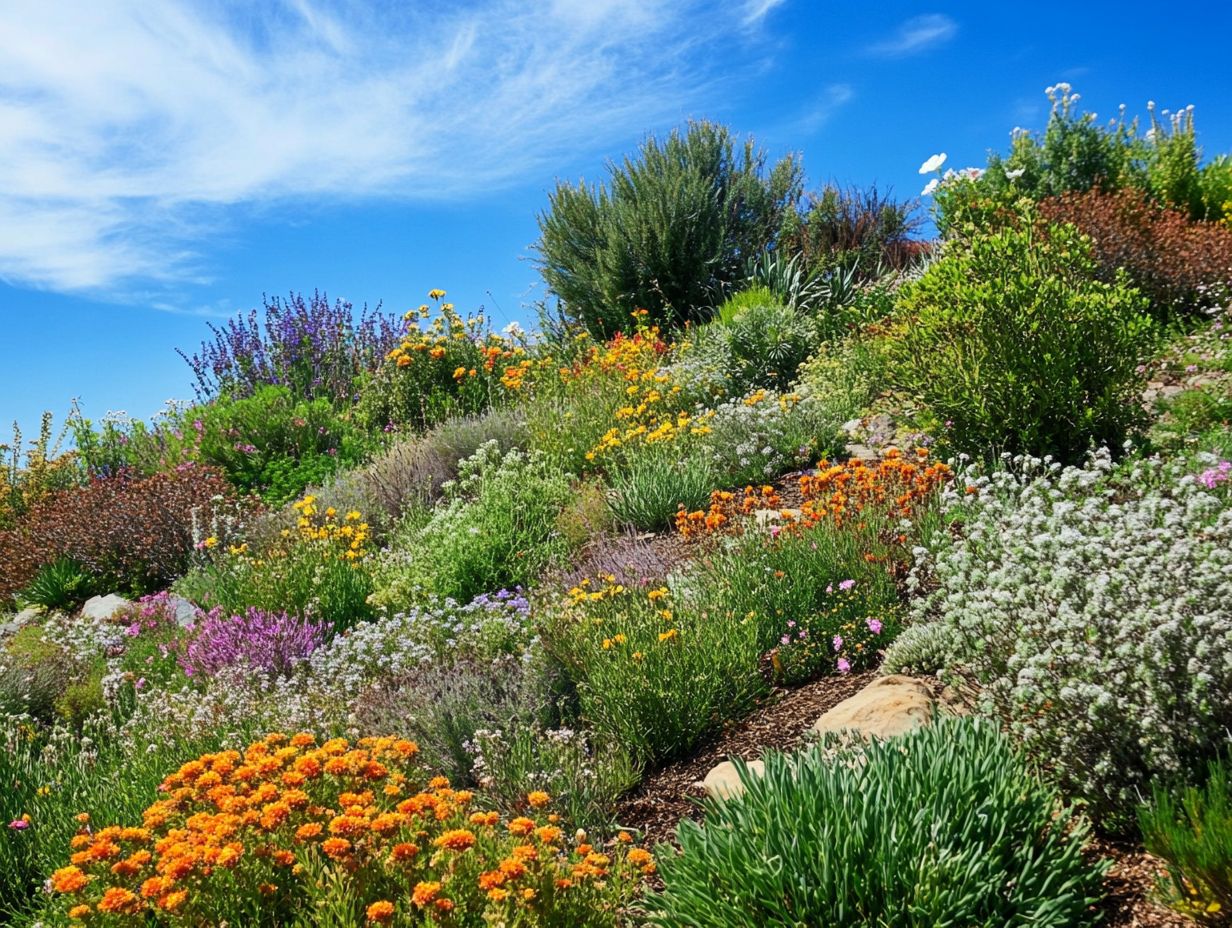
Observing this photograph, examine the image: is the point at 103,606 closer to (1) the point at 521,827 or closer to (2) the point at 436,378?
(2) the point at 436,378

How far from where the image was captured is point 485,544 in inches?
289

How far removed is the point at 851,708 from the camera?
424 centimetres

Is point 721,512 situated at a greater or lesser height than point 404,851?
greater

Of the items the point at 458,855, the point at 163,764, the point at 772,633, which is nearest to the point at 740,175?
the point at 772,633

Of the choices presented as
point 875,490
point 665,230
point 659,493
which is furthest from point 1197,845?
point 665,230

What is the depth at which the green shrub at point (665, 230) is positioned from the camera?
1662 cm

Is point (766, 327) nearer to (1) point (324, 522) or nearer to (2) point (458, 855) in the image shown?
(1) point (324, 522)

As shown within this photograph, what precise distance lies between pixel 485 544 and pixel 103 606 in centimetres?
480

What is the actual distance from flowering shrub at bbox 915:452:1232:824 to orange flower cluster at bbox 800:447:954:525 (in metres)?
1.51

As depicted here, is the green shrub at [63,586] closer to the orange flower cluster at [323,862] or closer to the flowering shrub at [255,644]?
the flowering shrub at [255,644]

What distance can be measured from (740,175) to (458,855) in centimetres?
1634

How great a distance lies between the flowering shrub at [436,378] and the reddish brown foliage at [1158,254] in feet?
22.9

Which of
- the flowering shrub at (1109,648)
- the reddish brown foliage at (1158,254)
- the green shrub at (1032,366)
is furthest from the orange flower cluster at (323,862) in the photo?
the reddish brown foliage at (1158,254)

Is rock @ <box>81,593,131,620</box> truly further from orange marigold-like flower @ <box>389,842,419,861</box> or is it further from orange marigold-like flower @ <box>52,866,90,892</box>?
orange marigold-like flower @ <box>389,842,419,861</box>
